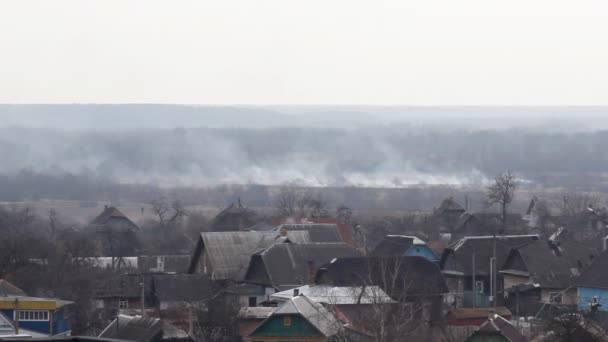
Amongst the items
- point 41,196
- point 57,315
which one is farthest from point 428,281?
point 41,196

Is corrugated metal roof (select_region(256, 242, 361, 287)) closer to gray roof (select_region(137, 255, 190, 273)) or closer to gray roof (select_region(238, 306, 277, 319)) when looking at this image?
gray roof (select_region(238, 306, 277, 319))

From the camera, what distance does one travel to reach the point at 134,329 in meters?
25.6


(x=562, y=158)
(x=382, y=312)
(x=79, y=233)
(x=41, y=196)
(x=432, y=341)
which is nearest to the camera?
(x=382, y=312)

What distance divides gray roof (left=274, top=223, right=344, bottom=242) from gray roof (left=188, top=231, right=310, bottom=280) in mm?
556

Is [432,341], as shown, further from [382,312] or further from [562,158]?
[562,158]

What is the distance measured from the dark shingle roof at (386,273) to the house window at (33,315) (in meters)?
5.81

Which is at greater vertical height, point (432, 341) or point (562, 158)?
point (562, 158)

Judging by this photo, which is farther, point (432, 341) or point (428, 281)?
point (428, 281)

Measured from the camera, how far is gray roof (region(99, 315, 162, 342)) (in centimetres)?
2509

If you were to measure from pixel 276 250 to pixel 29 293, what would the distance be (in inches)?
220

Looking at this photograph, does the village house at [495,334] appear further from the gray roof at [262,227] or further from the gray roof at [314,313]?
the gray roof at [262,227]

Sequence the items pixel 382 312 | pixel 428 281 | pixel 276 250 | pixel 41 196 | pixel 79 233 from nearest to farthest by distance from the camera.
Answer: pixel 382 312
pixel 428 281
pixel 276 250
pixel 79 233
pixel 41 196

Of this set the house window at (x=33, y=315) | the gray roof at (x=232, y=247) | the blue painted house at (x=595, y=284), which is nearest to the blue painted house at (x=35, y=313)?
the house window at (x=33, y=315)

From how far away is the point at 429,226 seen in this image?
54.7 m
